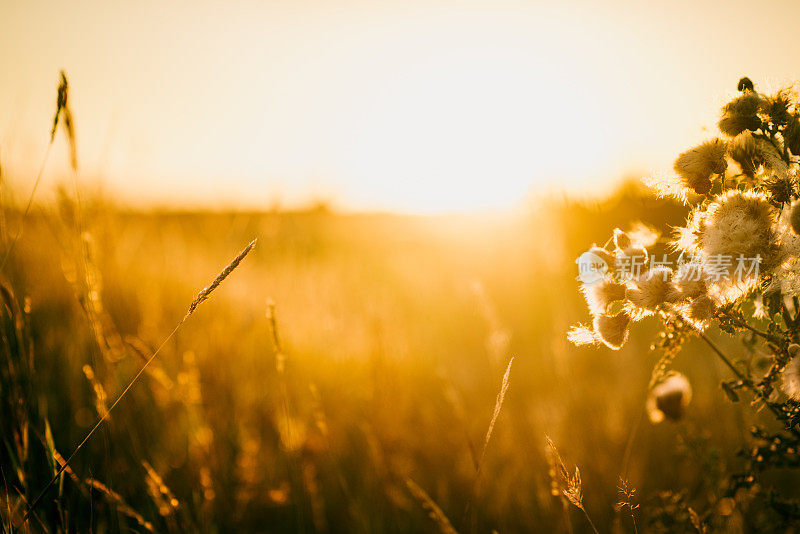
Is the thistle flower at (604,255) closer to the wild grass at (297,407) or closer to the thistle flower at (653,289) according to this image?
the thistle flower at (653,289)

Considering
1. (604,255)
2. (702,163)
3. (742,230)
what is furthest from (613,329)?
(702,163)

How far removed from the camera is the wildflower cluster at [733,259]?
1.02m

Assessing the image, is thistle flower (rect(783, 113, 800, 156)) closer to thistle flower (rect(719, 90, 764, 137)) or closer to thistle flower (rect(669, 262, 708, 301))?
thistle flower (rect(719, 90, 764, 137))

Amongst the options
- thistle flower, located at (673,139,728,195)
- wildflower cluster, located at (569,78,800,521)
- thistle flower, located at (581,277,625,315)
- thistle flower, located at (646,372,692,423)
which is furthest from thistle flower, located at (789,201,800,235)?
thistle flower, located at (646,372,692,423)

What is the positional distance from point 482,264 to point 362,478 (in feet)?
17.2

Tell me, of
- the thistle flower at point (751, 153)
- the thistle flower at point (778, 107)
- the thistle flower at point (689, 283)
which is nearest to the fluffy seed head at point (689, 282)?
the thistle flower at point (689, 283)

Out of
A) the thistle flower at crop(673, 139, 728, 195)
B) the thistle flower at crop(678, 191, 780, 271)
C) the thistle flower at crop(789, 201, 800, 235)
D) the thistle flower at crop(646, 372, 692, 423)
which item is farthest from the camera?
the thistle flower at crop(646, 372, 692, 423)

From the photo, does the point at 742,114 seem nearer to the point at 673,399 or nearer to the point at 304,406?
the point at 673,399

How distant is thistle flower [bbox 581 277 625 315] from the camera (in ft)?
3.91

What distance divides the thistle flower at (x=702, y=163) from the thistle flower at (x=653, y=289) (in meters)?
0.23

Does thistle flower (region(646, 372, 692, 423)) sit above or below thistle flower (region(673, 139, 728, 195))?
below

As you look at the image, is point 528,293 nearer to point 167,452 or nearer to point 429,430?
point 429,430

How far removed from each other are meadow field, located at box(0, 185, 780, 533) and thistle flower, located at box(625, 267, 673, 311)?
30 centimetres

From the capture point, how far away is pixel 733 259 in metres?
1.02
